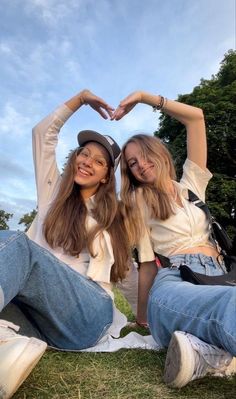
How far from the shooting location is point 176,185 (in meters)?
4.02

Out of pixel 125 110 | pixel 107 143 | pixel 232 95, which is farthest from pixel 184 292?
pixel 232 95

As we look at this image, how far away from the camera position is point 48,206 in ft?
12.6

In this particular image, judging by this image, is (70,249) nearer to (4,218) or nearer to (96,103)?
(96,103)

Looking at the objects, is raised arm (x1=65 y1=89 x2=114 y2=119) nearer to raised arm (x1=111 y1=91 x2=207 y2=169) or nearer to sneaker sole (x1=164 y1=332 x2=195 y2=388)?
raised arm (x1=111 y1=91 x2=207 y2=169)

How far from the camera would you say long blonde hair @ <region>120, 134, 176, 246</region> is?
372 cm

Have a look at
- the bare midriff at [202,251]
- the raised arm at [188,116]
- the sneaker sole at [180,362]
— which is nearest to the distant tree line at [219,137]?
the raised arm at [188,116]

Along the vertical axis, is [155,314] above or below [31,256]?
below

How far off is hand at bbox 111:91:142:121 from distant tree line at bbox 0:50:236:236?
47.0 ft

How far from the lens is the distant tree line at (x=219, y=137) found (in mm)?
19641

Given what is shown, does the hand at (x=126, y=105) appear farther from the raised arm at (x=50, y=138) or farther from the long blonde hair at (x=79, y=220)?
the long blonde hair at (x=79, y=220)

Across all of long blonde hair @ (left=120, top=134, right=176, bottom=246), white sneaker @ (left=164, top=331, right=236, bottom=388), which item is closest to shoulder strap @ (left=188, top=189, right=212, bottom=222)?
long blonde hair @ (left=120, top=134, right=176, bottom=246)

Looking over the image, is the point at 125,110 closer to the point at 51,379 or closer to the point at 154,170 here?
the point at 154,170

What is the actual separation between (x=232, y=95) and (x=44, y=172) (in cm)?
1984

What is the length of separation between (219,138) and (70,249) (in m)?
18.3
